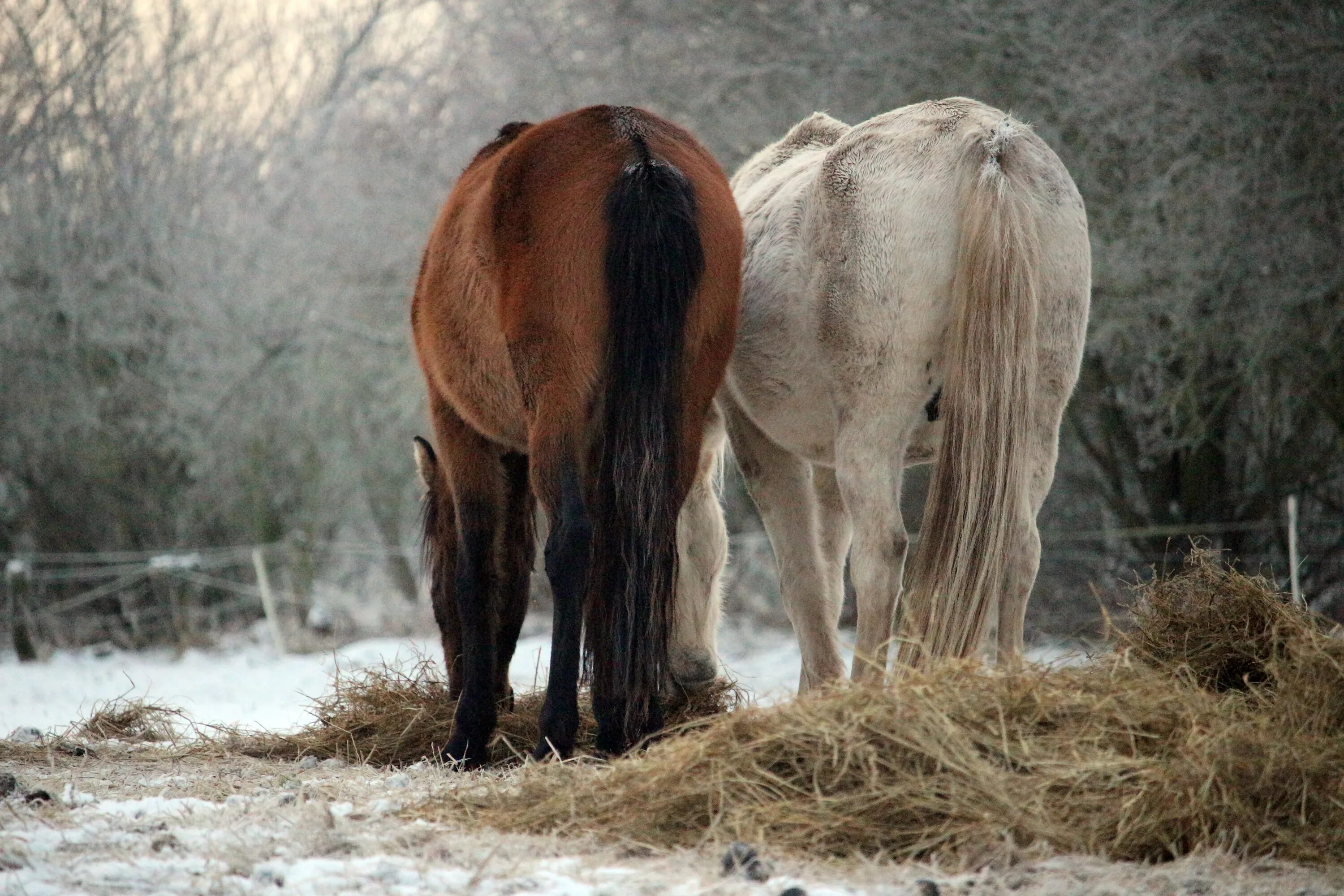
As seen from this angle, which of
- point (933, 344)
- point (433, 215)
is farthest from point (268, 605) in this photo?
point (933, 344)

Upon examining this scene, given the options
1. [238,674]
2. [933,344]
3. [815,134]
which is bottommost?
[238,674]

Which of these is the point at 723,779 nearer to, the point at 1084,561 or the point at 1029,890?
the point at 1029,890

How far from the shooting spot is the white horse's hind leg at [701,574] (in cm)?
428

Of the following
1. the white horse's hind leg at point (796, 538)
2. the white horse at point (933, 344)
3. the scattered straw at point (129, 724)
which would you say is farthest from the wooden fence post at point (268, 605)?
the white horse at point (933, 344)

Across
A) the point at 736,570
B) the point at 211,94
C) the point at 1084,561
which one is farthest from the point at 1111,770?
the point at 211,94

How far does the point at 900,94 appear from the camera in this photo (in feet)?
32.7

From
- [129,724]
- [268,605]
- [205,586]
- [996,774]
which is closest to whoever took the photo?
[996,774]

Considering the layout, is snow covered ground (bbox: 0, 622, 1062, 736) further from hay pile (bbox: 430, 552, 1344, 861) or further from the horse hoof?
hay pile (bbox: 430, 552, 1344, 861)

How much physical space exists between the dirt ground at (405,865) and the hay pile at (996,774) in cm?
9

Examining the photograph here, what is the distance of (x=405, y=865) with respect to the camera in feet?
8.48

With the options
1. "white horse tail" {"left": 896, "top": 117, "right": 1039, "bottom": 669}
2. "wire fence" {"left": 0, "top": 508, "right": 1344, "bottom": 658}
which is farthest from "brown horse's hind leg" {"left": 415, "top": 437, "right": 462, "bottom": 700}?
"wire fence" {"left": 0, "top": 508, "right": 1344, "bottom": 658}

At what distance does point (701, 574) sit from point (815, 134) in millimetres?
1926

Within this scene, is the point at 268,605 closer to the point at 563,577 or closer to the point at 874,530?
the point at 563,577

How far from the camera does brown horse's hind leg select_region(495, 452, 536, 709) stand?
443cm
